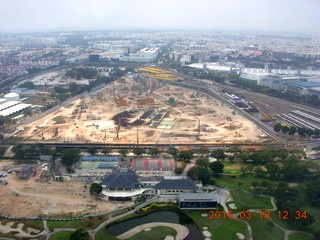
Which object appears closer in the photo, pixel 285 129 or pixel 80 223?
pixel 80 223

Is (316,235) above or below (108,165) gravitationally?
above

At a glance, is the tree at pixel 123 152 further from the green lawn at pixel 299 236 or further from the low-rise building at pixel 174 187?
the green lawn at pixel 299 236

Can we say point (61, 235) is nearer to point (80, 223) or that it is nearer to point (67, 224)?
point (67, 224)

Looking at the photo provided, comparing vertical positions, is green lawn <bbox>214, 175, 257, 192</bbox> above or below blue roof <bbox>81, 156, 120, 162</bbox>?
below

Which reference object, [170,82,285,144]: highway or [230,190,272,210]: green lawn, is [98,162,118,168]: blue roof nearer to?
[230,190,272,210]: green lawn

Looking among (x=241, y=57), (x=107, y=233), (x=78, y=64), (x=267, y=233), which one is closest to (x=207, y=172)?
(x=267, y=233)

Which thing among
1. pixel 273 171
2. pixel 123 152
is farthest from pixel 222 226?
pixel 123 152

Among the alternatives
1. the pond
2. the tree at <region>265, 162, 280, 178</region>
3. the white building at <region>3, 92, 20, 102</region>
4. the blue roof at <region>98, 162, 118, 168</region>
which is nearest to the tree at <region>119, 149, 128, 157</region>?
the blue roof at <region>98, 162, 118, 168</region>
